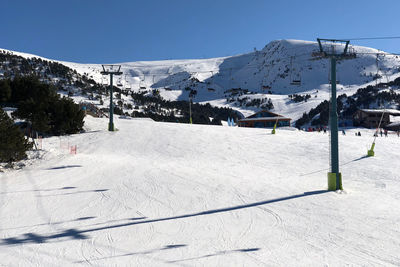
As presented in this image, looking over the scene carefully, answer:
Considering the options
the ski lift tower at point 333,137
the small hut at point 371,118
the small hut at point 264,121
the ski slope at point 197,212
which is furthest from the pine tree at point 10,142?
the small hut at point 371,118

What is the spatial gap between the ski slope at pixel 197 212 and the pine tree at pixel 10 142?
0.70 metres

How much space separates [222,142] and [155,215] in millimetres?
12869

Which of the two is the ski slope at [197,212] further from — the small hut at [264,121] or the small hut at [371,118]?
the small hut at [371,118]

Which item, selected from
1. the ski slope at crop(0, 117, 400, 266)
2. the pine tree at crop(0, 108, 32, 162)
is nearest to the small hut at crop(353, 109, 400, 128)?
the ski slope at crop(0, 117, 400, 266)

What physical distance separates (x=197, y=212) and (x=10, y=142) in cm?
861

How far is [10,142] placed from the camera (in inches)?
440

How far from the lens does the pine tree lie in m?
11.0

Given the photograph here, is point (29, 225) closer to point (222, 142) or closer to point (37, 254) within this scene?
point (37, 254)

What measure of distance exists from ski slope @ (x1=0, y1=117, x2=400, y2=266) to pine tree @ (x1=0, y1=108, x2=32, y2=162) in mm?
696

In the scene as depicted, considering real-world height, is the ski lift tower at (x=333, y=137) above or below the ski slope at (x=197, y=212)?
above

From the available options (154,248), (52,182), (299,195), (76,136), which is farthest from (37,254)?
(76,136)

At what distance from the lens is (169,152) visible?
1669 cm

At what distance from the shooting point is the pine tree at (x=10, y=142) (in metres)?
11.0

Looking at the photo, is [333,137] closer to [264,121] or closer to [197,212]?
[197,212]
